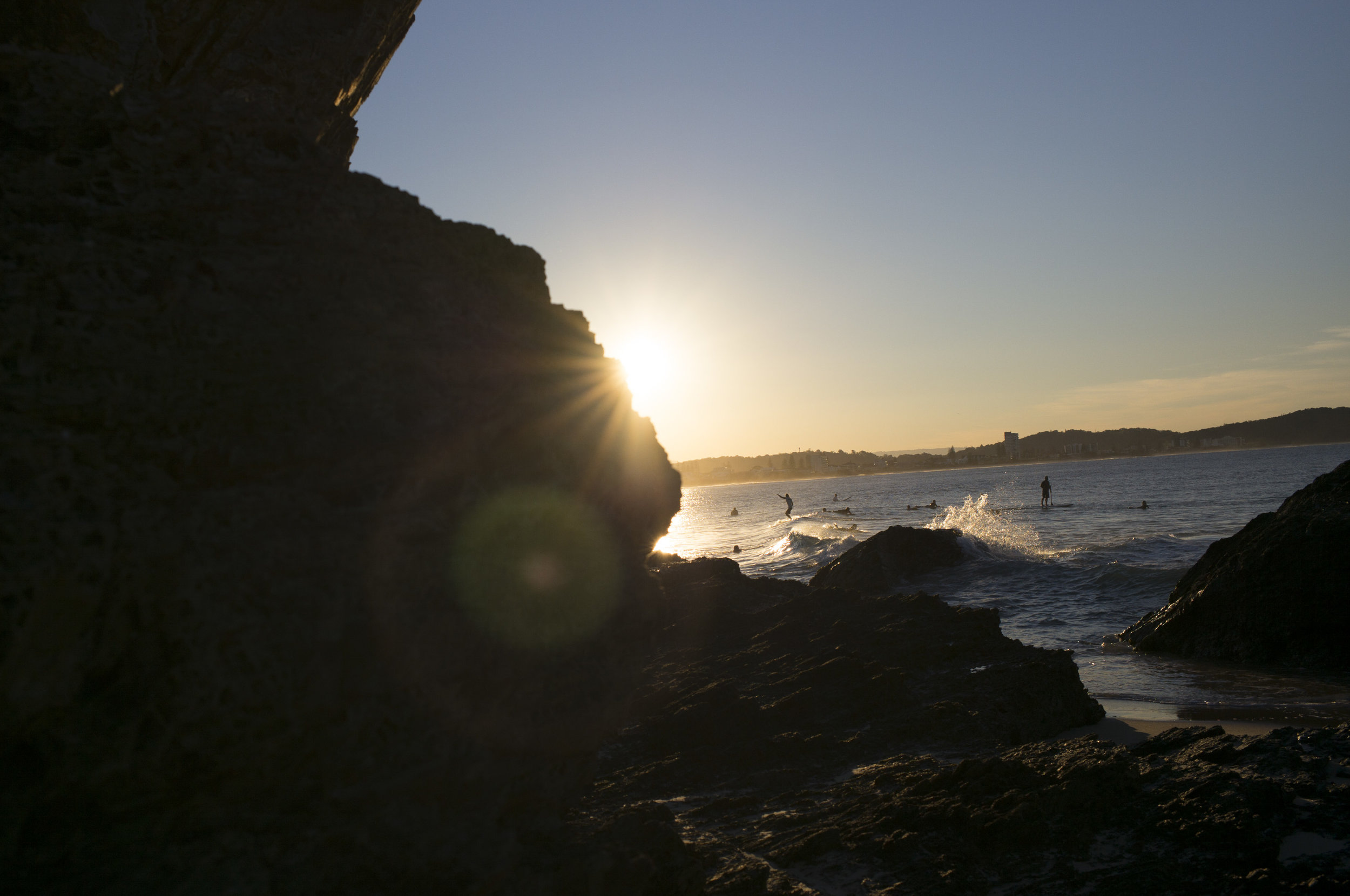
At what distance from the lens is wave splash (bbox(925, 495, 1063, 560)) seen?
24258 mm

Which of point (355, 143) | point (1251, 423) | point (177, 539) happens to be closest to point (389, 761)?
point (177, 539)

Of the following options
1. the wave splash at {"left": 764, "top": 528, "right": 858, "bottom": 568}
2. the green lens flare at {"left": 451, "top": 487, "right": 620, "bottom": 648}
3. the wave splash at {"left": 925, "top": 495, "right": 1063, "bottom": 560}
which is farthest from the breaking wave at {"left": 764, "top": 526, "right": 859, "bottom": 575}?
the green lens flare at {"left": 451, "top": 487, "right": 620, "bottom": 648}

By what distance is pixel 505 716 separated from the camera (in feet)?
10.2

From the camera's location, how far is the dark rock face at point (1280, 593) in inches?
379

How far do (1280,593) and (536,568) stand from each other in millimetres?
11316

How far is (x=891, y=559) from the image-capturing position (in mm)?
20203

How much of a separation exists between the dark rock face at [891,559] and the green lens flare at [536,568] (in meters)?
13.7

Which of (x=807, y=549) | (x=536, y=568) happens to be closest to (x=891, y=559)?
(x=807, y=549)

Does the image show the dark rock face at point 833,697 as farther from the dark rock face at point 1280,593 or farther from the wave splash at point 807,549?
the wave splash at point 807,549

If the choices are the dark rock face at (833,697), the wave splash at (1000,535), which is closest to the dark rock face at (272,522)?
the dark rock face at (833,697)

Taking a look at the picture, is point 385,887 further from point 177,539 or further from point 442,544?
point 177,539

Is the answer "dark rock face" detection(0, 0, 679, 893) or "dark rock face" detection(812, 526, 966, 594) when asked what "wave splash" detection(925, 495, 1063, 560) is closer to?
"dark rock face" detection(812, 526, 966, 594)

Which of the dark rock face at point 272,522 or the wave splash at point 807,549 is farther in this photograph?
the wave splash at point 807,549

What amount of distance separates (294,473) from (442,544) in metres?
0.63
